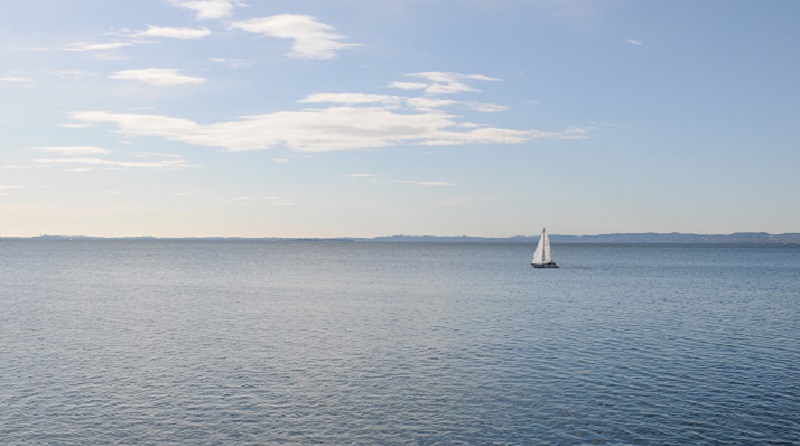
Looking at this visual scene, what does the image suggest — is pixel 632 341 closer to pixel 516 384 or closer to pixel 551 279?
pixel 516 384

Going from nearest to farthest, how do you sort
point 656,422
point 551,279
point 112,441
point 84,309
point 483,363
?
1. point 112,441
2. point 656,422
3. point 483,363
4. point 84,309
5. point 551,279

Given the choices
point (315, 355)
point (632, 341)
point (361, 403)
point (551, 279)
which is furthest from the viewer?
point (551, 279)

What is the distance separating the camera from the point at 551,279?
158m

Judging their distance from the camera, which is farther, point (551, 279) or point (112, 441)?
point (551, 279)

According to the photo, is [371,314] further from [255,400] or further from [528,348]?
[255,400]

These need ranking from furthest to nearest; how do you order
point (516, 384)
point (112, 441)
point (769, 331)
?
point (769, 331) < point (516, 384) < point (112, 441)

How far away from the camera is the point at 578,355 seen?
56844 mm

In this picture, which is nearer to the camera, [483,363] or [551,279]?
[483,363]

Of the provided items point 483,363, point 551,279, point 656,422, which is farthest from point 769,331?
point 551,279

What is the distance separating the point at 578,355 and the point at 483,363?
9.24 metres

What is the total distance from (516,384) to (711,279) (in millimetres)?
139903

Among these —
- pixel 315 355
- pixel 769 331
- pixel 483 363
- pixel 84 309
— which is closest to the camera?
pixel 483 363

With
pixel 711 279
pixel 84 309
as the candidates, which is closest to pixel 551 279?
pixel 711 279

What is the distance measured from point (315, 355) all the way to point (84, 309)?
2025 inches
